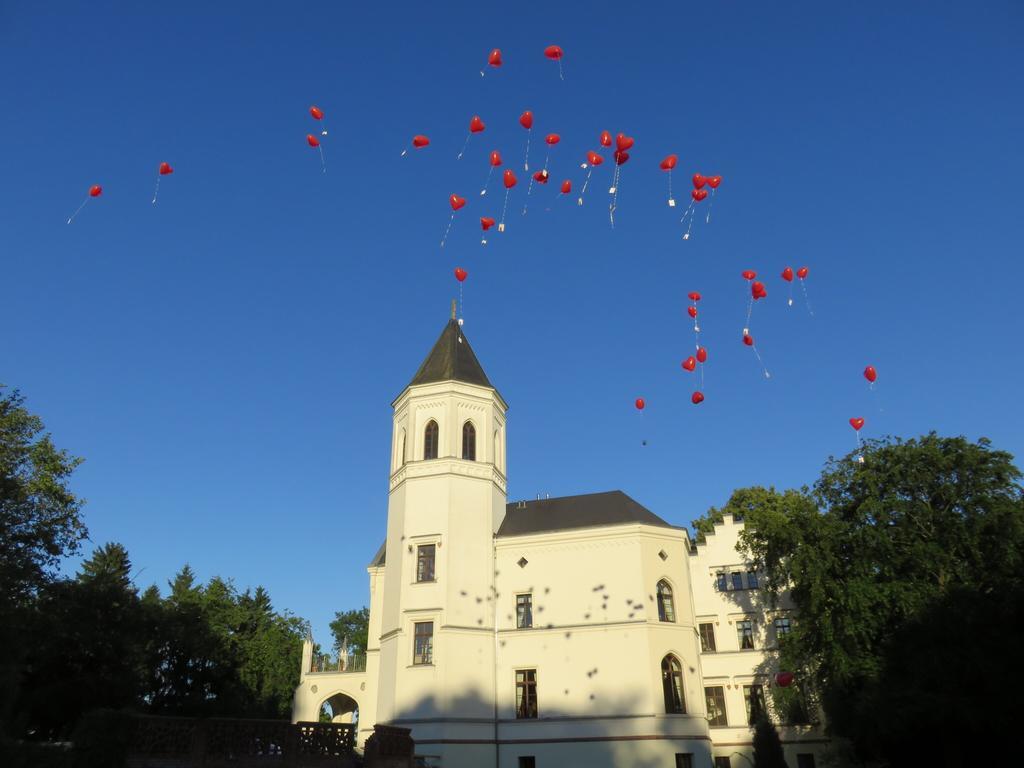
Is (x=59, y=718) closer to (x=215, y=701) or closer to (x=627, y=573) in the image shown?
(x=215, y=701)

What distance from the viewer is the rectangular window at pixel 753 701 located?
3462cm

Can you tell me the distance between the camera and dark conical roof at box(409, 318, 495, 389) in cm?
3644

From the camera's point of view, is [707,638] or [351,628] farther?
[351,628]

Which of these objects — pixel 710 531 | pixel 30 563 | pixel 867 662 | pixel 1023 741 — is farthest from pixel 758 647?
pixel 30 563

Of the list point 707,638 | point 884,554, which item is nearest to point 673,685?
point 707,638

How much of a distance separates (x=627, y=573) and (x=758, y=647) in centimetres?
944

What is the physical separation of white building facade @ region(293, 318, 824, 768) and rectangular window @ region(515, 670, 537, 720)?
0.06 m

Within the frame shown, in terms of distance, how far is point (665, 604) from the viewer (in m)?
32.3

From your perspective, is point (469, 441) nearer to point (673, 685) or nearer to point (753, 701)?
point (673, 685)

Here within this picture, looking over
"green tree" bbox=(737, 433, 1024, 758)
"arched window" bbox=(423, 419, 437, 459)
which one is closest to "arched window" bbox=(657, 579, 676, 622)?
"green tree" bbox=(737, 433, 1024, 758)

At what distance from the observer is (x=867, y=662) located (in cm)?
2823

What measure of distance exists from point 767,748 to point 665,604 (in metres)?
7.46

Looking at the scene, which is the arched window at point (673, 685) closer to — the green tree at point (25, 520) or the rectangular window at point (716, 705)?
the rectangular window at point (716, 705)

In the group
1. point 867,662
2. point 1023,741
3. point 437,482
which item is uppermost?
point 437,482
